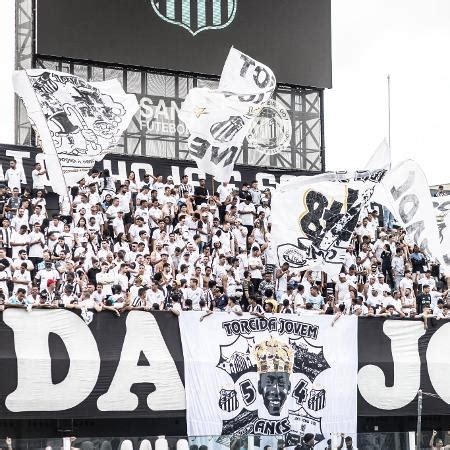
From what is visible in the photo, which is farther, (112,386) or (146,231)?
(146,231)

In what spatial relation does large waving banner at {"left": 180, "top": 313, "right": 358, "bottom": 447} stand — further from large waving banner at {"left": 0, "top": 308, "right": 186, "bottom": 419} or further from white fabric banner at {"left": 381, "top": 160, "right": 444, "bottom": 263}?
white fabric banner at {"left": 381, "top": 160, "right": 444, "bottom": 263}

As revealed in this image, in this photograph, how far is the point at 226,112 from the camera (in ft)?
111

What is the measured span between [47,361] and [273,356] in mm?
5113

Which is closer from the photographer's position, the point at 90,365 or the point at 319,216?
the point at 90,365

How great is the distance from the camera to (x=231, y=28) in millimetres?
41281

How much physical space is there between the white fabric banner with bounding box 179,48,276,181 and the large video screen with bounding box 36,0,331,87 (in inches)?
220

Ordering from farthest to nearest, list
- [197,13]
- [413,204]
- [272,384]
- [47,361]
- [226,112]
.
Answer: [197,13] < [226,112] < [413,204] < [272,384] < [47,361]

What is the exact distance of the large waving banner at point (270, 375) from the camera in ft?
87.0

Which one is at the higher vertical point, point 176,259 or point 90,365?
point 176,259

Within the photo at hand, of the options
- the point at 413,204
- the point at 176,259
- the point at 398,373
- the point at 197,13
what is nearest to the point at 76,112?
the point at 176,259

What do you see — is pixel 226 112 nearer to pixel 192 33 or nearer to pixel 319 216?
pixel 319 216

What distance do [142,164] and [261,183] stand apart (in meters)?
4.03

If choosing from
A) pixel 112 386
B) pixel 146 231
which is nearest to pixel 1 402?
pixel 112 386

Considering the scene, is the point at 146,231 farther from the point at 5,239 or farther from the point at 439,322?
the point at 439,322
